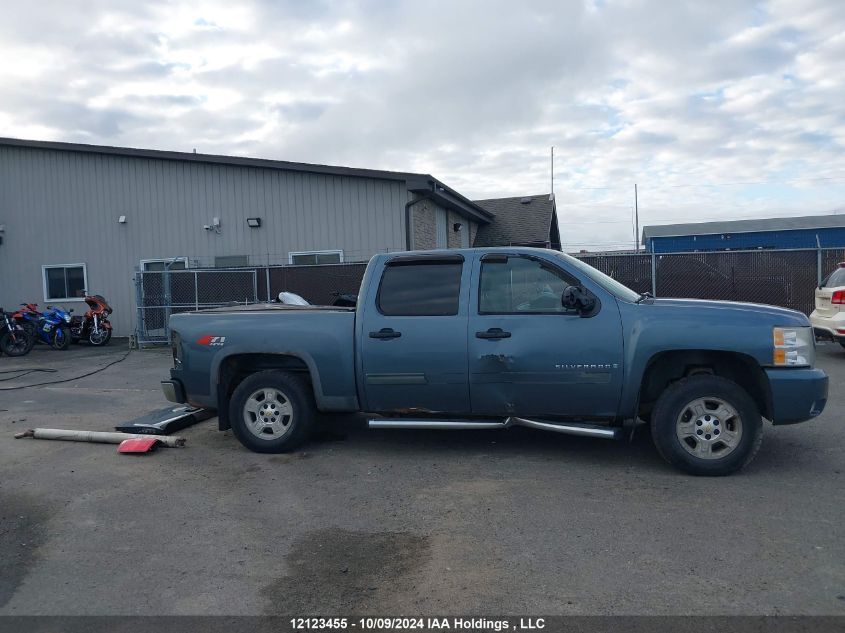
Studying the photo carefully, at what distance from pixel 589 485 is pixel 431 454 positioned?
1.61 meters

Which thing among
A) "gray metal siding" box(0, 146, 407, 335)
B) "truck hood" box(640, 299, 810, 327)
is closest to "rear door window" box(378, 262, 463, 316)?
"truck hood" box(640, 299, 810, 327)

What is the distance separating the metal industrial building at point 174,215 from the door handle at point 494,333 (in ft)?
38.1

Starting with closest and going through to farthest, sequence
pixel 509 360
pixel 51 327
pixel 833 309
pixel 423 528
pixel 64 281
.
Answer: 1. pixel 423 528
2. pixel 509 360
3. pixel 833 309
4. pixel 51 327
5. pixel 64 281

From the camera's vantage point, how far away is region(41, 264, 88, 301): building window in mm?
20359

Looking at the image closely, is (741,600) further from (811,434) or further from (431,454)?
(811,434)

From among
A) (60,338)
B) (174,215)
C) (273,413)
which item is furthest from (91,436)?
(174,215)

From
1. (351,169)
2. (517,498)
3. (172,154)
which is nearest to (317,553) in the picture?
(517,498)

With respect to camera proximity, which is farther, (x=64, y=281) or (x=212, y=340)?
(x=64, y=281)

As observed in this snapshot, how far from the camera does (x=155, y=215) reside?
773 inches

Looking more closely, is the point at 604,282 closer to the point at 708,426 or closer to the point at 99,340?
the point at 708,426

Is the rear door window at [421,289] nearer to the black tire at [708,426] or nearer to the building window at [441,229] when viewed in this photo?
the black tire at [708,426]

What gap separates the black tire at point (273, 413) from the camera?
6.53 m

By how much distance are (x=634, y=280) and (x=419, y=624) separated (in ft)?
41.0

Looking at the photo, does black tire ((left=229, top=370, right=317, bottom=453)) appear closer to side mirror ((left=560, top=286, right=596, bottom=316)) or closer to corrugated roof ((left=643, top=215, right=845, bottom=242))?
side mirror ((left=560, top=286, right=596, bottom=316))
